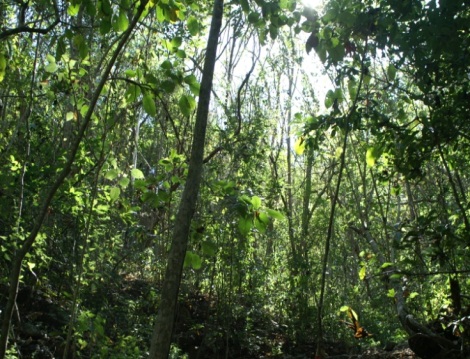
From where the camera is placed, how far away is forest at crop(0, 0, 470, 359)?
2.07 m

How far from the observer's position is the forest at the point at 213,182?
207 cm

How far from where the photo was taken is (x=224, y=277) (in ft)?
Result: 25.0

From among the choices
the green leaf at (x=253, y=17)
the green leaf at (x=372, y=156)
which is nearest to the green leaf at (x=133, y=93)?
the green leaf at (x=253, y=17)

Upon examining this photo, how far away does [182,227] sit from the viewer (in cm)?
185

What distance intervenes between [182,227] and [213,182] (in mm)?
302

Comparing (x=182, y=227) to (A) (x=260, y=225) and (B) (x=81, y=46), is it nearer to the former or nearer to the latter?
(A) (x=260, y=225)

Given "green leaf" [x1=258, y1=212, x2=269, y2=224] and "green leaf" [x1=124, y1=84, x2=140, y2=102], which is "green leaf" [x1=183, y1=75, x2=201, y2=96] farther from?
"green leaf" [x1=258, y1=212, x2=269, y2=224]

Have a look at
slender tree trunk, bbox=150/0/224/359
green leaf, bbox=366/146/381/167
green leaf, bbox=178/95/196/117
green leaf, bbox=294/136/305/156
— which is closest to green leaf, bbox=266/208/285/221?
slender tree trunk, bbox=150/0/224/359

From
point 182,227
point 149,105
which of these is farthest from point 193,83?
point 182,227

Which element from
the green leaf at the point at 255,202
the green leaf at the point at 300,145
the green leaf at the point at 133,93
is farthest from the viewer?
the green leaf at the point at 300,145

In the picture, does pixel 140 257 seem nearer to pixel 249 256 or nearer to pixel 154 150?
pixel 249 256

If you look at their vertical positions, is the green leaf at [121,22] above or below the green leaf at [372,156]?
below

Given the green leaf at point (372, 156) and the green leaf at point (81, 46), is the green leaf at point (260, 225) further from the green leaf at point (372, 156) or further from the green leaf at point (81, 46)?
the green leaf at point (372, 156)

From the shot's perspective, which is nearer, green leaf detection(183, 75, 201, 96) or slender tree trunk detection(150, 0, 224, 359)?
slender tree trunk detection(150, 0, 224, 359)
